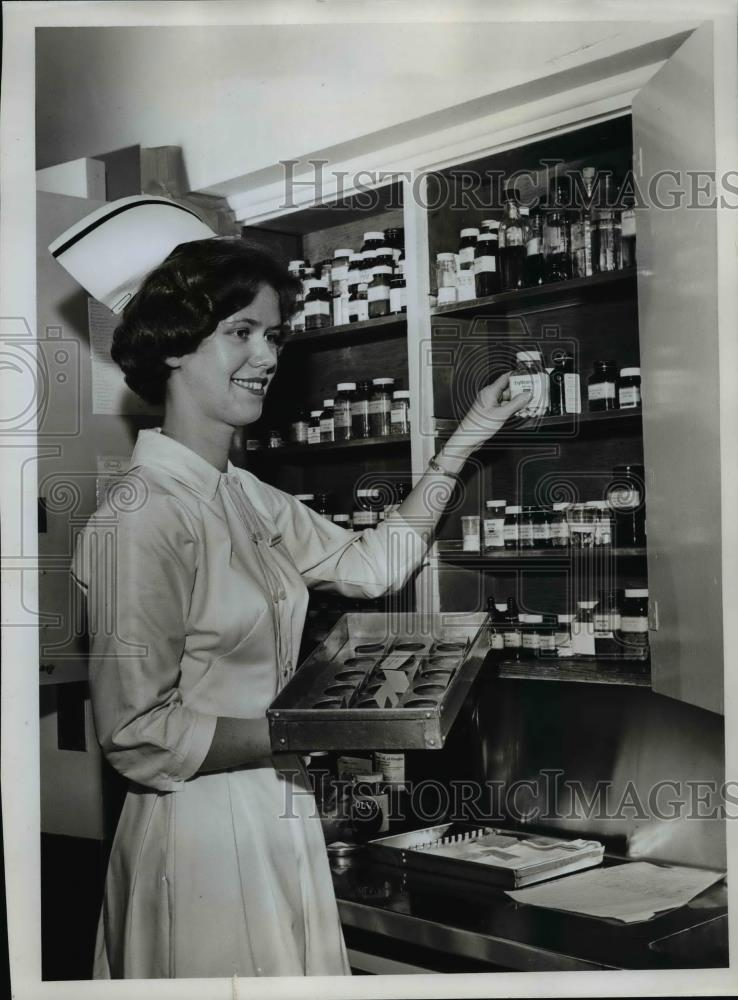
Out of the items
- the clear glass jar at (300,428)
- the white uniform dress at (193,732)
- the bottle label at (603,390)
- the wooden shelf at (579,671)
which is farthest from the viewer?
the clear glass jar at (300,428)

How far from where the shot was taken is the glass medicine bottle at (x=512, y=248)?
249 cm

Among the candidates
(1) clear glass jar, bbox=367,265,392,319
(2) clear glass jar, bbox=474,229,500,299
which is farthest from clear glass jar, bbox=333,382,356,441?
(2) clear glass jar, bbox=474,229,500,299

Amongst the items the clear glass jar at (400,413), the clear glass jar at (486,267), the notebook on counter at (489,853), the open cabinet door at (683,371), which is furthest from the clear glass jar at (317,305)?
the notebook on counter at (489,853)

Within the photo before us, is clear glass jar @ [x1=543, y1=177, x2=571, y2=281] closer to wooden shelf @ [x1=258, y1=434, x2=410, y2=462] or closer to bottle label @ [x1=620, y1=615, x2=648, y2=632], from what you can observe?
wooden shelf @ [x1=258, y1=434, x2=410, y2=462]

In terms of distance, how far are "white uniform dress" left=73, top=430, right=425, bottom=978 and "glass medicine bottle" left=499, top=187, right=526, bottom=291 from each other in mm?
879

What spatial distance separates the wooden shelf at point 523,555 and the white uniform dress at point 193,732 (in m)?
0.58

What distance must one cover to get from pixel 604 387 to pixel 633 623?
1.75ft

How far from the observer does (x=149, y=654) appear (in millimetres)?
1893

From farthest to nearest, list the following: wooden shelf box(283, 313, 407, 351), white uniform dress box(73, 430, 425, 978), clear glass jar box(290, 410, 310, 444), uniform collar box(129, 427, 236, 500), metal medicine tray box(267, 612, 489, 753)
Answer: clear glass jar box(290, 410, 310, 444) < wooden shelf box(283, 313, 407, 351) < uniform collar box(129, 427, 236, 500) < white uniform dress box(73, 430, 425, 978) < metal medicine tray box(267, 612, 489, 753)

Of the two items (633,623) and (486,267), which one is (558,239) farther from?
(633,623)

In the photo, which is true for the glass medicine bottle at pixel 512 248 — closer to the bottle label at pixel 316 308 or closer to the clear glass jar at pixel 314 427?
the bottle label at pixel 316 308

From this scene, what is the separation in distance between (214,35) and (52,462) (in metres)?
0.97

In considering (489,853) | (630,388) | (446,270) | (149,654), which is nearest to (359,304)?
(446,270)

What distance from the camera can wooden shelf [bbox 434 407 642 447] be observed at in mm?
2326
